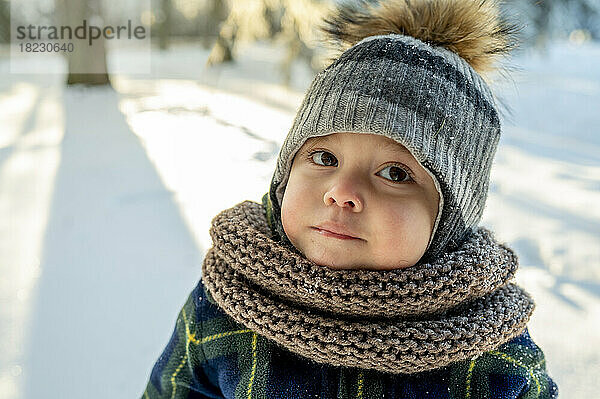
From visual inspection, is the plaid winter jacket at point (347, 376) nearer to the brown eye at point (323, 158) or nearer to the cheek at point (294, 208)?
the cheek at point (294, 208)

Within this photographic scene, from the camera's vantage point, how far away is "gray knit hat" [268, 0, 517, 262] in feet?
2.62

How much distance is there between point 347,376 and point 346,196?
297 mm

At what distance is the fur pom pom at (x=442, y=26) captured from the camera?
3.19ft

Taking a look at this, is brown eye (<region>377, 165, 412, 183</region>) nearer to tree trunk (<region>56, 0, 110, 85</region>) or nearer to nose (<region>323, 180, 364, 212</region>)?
nose (<region>323, 180, 364, 212</region>)

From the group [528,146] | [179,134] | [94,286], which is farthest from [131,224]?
[528,146]

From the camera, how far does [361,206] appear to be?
764 millimetres

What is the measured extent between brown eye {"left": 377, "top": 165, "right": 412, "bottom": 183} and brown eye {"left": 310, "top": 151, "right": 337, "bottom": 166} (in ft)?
0.26

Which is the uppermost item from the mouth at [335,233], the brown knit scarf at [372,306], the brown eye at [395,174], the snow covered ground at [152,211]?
the brown eye at [395,174]
